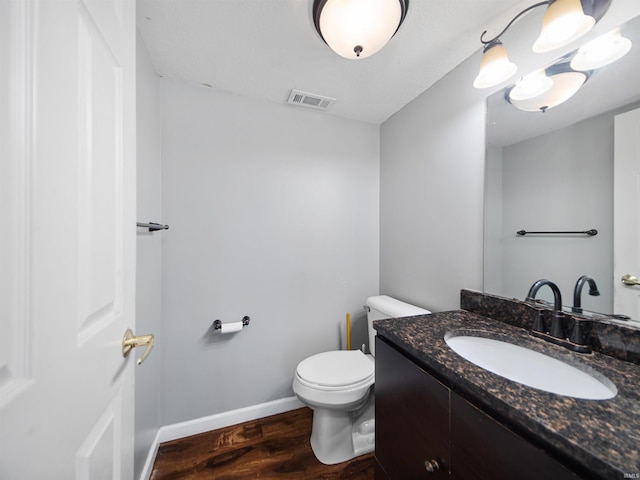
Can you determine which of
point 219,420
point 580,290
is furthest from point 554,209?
point 219,420

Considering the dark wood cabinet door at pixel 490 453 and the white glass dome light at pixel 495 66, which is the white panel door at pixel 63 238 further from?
the white glass dome light at pixel 495 66

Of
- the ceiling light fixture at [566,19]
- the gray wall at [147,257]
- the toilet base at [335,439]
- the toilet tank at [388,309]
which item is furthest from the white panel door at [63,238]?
the ceiling light fixture at [566,19]

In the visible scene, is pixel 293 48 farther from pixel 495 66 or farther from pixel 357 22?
pixel 495 66

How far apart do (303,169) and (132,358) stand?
1423 millimetres

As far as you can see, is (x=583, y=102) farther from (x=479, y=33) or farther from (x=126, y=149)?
(x=126, y=149)

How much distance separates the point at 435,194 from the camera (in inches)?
57.1

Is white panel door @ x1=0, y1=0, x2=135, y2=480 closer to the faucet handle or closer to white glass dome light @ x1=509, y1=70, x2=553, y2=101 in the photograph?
the faucet handle

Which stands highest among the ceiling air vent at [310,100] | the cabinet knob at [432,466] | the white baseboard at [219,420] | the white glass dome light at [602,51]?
the ceiling air vent at [310,100]

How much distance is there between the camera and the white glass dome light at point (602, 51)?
778mm

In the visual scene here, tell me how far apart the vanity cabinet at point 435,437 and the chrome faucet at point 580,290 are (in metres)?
0.64

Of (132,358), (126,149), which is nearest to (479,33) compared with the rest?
(126,149)

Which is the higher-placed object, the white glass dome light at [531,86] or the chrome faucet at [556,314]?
the white glass dome light at [531,86]

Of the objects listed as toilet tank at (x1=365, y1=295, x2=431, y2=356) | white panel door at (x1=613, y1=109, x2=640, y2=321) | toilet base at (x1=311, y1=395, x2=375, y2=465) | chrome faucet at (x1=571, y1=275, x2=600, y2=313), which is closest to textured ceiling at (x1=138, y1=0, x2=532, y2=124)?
white panel door at (x1=613, y1=109, x2=640, y2=321)

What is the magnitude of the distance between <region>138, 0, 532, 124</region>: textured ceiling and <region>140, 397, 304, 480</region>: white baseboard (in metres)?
2.11
